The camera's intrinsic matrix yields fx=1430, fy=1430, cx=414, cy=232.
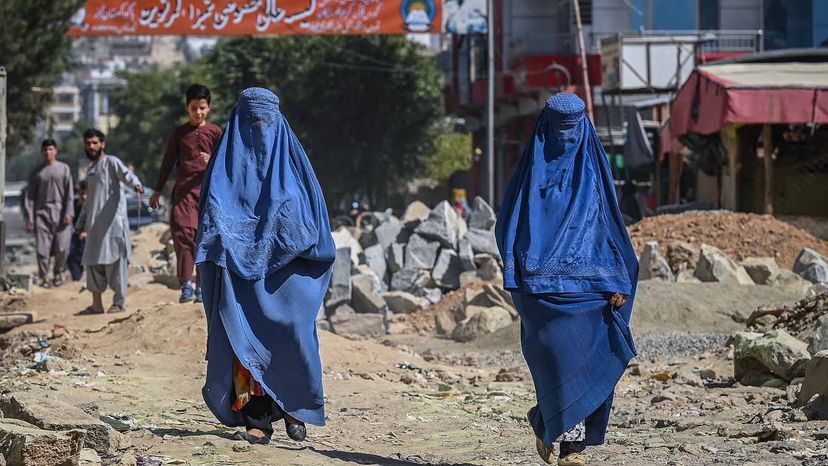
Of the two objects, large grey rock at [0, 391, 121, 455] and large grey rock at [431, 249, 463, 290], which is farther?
large grey rock at [431, 249, 463, 290]

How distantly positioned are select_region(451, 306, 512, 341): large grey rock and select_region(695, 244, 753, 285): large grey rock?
2.20 m

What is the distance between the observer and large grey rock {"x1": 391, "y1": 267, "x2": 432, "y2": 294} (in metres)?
15.7

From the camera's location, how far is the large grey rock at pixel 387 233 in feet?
55.8

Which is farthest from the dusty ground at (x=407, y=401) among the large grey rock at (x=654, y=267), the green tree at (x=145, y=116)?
the green tree at (x=145, y=116)

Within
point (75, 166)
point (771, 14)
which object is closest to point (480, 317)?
point (771, 14)

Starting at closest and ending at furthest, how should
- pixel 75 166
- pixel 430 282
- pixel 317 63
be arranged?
pixel 430 282
pixel 317 63
pixel 75 166

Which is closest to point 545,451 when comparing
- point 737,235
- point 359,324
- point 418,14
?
point 359,324

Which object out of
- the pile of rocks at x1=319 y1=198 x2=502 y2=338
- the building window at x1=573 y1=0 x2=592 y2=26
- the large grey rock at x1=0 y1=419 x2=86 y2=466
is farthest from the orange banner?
the large grey rock at x1=0 y1=419 x2=86 y2=466

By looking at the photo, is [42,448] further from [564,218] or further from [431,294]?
[431,294]

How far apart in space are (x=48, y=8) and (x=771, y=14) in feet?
47.9

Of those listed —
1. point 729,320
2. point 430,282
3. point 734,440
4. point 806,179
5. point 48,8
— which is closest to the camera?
point 734,440

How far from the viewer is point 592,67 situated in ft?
97.2

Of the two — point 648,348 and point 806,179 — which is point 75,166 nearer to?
point 806,179

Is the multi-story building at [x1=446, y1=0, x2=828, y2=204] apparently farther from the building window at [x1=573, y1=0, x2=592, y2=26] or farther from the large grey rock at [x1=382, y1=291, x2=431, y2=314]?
the large grey rock at [x1=382, y1=291, x2=431, y2=314]
